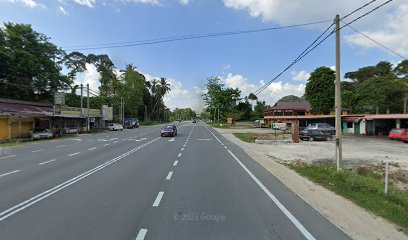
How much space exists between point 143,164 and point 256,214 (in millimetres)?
8992

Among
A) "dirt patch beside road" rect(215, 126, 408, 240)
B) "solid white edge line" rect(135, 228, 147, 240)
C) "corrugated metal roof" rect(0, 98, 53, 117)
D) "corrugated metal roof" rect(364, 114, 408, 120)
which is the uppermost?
"corrugated metal roof" rect(0, 98, 53, 117)

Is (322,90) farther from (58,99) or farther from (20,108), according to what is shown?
(20,108)

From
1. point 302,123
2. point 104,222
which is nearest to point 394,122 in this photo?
point 302,123

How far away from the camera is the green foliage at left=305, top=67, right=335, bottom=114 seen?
7031 centimetres

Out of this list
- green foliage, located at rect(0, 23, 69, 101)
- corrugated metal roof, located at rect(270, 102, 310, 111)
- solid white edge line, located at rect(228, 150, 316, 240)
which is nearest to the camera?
solid white edge line, located at rect(228, 150, 316, 240)

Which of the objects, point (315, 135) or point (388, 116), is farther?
point (388, 116)

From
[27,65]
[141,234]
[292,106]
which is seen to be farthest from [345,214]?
[292,106]

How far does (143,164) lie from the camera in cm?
1484

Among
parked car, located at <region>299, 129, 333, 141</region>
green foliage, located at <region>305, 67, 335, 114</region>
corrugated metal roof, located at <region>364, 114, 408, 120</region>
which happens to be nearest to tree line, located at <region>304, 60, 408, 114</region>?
green foliage, located at <region>305, 67, 335, 114</region>

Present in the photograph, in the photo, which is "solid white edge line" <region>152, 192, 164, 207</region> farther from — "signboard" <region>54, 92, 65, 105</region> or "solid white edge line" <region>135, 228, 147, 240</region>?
"signboard" <region>54, 92, 65, 105</region>

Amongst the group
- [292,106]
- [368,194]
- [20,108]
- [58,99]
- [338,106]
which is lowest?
[368,194]

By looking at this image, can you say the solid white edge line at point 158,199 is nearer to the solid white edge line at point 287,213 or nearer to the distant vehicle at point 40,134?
the solid white edge line at point 287,213

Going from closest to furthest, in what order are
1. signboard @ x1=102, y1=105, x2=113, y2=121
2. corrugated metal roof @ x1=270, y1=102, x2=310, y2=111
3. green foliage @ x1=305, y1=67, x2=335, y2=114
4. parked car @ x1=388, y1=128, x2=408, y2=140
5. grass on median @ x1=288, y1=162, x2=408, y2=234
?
grass on median @ x1=288, y1=162, x2=408, y2=234
parked car @ x1=388, y1=128, x2=408, y2=140
signboard @ x1=102, y1=105, x2=113, y2=121
green foliage @ x1=305, y1=67, x2=335, y2=114
corrugated metal roof @ x1=270, y1=102, x2=310, y2=111

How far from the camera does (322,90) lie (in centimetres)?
7088
